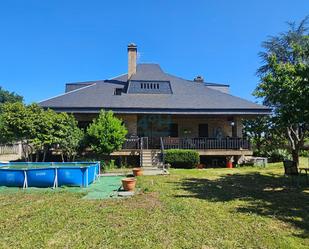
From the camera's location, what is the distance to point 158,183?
13.4 meters

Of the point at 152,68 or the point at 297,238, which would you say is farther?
the point at 152,68

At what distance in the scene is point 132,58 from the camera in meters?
27.8

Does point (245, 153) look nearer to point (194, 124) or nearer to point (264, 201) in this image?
point (194, 124)

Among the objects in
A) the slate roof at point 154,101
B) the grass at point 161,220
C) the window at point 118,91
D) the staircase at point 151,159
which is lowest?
the grass at point 161,220

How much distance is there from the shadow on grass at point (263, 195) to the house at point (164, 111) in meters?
7.01

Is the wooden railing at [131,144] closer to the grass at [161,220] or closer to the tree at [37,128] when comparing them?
the tree at [37,128]

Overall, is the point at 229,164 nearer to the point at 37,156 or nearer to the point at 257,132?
the point at 257,132

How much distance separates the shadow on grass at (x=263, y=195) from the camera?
8.02 meters

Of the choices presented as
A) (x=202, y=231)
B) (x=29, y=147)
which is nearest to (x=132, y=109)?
(x=29, y=147)

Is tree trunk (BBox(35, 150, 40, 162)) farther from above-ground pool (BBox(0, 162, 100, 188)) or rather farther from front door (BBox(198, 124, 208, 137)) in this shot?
front door (BBox(198, 124, 208, 137))

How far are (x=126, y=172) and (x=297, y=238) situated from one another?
12.7 m

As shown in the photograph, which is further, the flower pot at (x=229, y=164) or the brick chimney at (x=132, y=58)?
the brick chimney at (x=132, y=58)

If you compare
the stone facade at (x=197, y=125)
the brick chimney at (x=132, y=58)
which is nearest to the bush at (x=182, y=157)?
the stone facade at (x=197, y=125)

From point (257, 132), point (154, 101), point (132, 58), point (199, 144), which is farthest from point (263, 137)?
point (132, 58)
